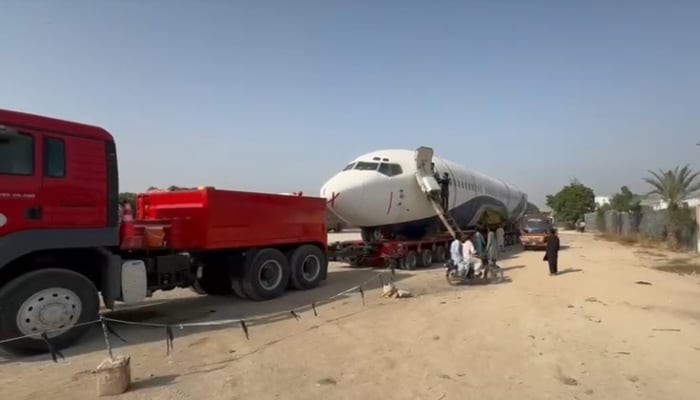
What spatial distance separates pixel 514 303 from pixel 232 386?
24.5 feet

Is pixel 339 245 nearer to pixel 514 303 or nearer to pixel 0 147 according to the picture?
pixel 514 303

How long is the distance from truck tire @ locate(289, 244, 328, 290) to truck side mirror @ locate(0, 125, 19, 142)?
721cm

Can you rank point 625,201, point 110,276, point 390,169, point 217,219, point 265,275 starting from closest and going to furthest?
point 110,276 < point 217,219 < point 265,275 < point 390,169 < point 625,201

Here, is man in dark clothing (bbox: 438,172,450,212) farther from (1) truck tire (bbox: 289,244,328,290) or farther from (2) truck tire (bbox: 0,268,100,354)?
(2) truck tire (bbox: 0,268,100,354)

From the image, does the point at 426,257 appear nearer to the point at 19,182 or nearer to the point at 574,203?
the point at 19,182

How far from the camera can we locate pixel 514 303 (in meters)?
11.2

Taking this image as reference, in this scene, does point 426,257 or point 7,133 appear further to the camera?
point 426,257

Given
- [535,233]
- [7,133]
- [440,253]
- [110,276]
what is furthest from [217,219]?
[535,233]

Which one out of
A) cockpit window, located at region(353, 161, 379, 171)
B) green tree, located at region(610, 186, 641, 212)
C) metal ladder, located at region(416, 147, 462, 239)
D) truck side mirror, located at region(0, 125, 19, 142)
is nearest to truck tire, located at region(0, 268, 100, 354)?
truck side mirror, located at region(0, 125, 19, 142)

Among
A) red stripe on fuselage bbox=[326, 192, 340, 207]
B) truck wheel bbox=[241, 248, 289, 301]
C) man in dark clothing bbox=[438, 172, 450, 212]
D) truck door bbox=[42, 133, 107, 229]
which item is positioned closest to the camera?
truck door bbox=[42, 133, 107, 229]

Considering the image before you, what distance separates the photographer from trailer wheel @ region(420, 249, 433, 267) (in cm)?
1928

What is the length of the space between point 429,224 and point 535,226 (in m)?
11.1

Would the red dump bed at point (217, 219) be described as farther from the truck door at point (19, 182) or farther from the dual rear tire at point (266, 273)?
the truck door at point (19, 182)

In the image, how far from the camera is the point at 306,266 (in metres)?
13.8
